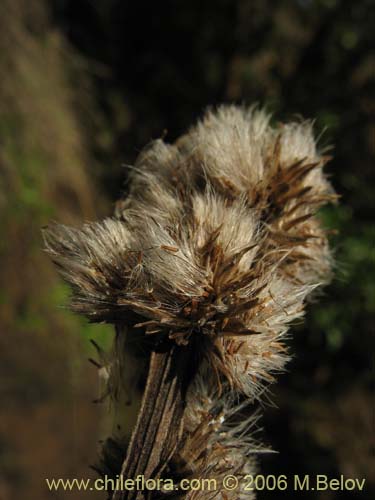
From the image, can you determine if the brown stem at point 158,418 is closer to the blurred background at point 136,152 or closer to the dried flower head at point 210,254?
the dried flower head at point 210,254

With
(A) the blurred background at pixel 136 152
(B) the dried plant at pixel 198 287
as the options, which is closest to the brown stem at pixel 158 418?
Answer: (B) the dried plant at pixel 198 287

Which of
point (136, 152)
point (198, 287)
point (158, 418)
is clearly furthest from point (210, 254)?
point (136, 152)

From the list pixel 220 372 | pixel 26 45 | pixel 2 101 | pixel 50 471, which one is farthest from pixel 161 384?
pixel 26 45

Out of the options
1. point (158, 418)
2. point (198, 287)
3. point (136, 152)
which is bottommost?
point (158, 418)

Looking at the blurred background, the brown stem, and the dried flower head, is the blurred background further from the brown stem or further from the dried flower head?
the brown stem

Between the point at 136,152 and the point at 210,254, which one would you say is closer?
the point at 210,254

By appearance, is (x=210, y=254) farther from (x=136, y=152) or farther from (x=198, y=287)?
(x=136, y=152)

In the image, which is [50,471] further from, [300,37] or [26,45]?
[300,37]

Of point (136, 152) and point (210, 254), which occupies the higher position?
point (136, 152)
